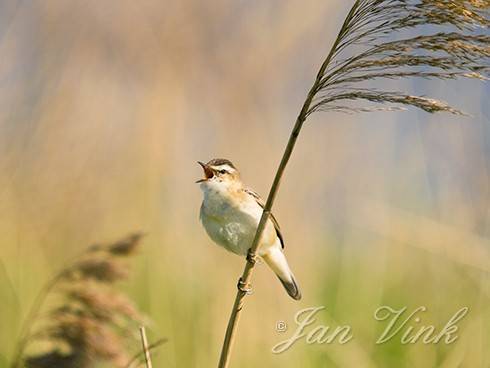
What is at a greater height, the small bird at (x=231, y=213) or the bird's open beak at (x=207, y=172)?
the bird's open beak at (x=207, y=172)

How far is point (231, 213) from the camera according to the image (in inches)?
119

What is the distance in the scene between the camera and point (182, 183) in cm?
296

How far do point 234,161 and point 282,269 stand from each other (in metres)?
0.49

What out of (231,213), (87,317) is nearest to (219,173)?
(231,213)

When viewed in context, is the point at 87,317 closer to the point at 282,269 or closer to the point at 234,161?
the point at 234,161

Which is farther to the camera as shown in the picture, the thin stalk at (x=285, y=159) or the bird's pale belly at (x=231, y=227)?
the bird's pale belly at (x=231, y=227)

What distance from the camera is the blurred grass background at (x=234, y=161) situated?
8.66 ft

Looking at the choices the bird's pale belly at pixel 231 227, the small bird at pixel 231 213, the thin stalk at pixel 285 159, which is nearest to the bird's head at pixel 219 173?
the small bird at pixel 231 213

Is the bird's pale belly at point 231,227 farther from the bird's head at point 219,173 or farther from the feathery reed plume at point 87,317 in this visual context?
the feathery reed plume at point 87,317

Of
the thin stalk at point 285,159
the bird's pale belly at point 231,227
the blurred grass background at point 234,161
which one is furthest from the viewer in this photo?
the bird's pale belly at point 231,227

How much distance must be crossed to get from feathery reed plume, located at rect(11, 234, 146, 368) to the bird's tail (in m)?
1.30

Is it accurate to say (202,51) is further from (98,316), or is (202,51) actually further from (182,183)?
(98,316)

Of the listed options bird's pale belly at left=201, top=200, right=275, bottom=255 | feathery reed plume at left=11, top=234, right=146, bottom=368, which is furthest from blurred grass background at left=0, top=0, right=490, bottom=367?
feathery reed plume at left=11, top=234, right=146, bottom=368

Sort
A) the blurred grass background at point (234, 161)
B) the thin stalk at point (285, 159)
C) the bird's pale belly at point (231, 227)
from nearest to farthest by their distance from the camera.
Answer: the thin stalk at point (285, 159)
the blurred grass background at point (234, 161)
the bird's pale belly at point (231, 227)
